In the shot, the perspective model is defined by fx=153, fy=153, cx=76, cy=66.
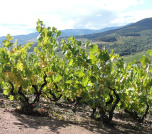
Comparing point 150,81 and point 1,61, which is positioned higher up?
point 1,61

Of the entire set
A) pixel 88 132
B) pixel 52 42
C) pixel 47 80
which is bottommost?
pixel 88 132

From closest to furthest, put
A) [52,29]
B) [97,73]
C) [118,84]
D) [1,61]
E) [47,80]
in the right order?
[97,73] < [118,84] < [1,61] < [52,29] < [47,80]

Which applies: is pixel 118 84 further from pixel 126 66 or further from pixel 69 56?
pixel 69 56

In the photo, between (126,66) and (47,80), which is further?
(47,80)


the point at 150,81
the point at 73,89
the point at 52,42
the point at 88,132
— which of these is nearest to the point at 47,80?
the point at 52,42

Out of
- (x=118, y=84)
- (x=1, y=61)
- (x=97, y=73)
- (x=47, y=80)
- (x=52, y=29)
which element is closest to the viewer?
(x=97, y=73)

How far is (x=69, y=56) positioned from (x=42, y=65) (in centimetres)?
220

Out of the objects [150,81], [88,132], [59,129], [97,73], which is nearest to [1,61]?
[59,129]

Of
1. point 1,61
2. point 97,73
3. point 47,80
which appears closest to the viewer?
point 97,73

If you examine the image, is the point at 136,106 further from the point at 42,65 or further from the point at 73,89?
the point at 42,65

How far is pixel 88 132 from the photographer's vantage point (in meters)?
5.98

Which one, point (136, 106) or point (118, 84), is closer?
point (118, 84)

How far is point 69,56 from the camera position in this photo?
19.1ft

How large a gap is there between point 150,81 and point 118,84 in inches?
49.8
